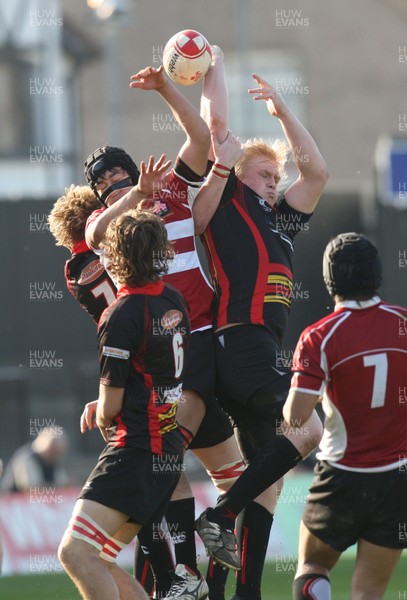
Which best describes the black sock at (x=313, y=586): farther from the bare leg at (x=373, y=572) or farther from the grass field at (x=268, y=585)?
the grass field at (x=268, y=585)

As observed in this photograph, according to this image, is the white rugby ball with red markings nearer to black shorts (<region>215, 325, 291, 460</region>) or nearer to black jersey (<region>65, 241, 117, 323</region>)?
black jersey (<region>65, 241, 117, 323</region>)

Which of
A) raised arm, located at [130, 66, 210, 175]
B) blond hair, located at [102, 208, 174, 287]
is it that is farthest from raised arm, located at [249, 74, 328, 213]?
blond hair, located at [102, 208, 174, 287]

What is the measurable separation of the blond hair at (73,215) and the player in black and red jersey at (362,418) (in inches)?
77.7

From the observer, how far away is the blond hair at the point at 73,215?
669 cm

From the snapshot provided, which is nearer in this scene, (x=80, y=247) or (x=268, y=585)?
(x=80, y=247)

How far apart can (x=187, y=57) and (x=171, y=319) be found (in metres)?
1.67

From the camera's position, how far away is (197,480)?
1609 cm

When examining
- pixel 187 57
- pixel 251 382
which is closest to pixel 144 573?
pixel 251 382

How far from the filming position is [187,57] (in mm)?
6410

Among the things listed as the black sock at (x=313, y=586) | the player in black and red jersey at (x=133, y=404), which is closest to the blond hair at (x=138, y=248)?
the player in black and red jersey at (x=133, y=404)

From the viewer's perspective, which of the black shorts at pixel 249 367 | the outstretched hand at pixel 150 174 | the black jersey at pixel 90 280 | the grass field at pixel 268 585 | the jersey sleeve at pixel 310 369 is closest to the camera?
the jersey sleeve at pixel 310 369

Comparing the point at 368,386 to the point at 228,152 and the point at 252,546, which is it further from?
the point at 228,152

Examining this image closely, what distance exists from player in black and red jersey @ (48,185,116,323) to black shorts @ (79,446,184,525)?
51.8 inches

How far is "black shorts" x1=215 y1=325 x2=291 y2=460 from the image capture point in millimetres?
6184
